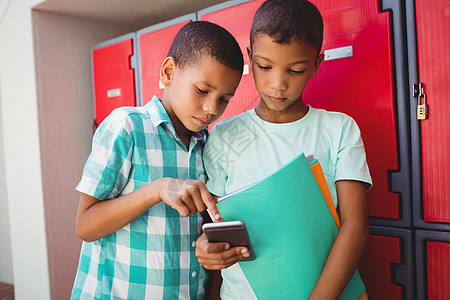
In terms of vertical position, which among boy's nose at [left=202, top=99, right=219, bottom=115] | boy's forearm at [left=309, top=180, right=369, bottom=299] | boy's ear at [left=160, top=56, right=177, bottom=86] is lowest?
boy's forearm at [left=309, top=180, right=369, bottom=299]

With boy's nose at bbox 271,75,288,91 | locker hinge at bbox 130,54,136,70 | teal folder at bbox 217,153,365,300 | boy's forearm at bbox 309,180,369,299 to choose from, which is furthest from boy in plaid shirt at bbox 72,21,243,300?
locker hinge at bbox 130,54,136,70

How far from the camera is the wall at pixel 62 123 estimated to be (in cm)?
201

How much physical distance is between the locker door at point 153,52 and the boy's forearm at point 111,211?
1032 millimetres

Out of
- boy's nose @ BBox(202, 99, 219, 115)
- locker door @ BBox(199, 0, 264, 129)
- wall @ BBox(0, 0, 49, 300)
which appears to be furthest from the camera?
wall @ BBox(0, 0, 49, 300)

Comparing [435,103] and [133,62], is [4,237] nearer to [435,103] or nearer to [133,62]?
[133,62]

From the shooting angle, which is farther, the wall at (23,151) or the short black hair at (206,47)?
the wall at (23,151)

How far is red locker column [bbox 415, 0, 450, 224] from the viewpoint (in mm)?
1011

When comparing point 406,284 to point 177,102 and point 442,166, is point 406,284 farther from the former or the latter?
point 177,102

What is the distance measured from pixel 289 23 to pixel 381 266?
0.83 metres

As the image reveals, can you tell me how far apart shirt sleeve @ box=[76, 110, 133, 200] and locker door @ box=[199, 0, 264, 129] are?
2.19ft

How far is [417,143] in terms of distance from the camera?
3.49 ft

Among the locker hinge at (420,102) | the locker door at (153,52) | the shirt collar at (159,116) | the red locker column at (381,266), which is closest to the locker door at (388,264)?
the red locker column at (381,266)

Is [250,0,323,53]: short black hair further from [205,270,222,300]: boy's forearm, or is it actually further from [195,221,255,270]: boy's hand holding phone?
[205,270,222,300]: boy's forearm

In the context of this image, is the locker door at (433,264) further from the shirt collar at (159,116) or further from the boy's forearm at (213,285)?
the shirt collar at (159,116)
